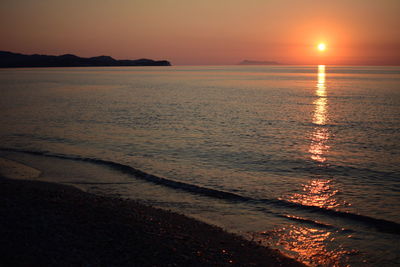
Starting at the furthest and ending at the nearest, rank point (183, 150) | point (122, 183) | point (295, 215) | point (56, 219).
Result: 1. point (183, 150)
2. point (122, 183)
3. point (295, 215)
4. point (56, 219)

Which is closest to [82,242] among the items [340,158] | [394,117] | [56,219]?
[56,219]

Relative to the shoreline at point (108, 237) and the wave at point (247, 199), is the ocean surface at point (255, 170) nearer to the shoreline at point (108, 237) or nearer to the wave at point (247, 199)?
the wave at point (247, 199)

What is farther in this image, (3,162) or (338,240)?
(3,162)

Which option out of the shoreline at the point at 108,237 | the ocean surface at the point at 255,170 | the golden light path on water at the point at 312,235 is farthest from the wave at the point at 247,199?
the shoreline at the point at 108,237

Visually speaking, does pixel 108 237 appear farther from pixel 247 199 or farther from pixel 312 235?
pixel 247 199

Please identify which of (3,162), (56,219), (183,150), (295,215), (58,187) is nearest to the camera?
(56,219)

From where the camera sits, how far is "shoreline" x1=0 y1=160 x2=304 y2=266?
7.79 meters

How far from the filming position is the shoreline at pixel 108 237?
779 centimetres

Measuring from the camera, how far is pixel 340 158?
70.9 ft

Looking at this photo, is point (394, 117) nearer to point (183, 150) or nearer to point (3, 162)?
point (183, 150)

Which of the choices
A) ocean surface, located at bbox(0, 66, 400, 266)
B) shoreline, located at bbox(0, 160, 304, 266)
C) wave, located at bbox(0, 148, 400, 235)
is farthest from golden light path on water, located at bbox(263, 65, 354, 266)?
shoreline, located at bbox(0, 160, 304, 266)

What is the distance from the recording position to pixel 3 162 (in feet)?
65.1

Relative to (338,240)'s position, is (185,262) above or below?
above

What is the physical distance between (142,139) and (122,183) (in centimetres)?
1094
